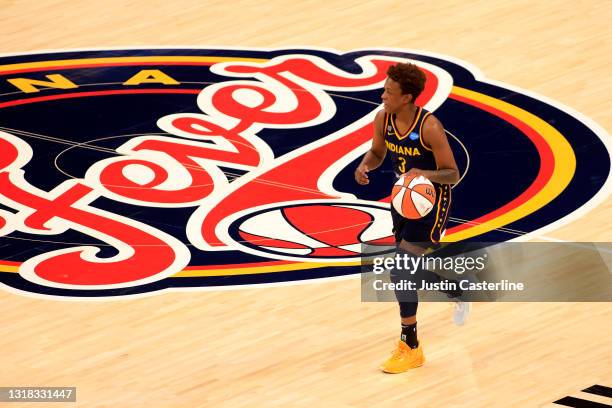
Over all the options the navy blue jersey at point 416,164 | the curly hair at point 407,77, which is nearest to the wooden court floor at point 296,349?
the navy blue jersey at point 416,164

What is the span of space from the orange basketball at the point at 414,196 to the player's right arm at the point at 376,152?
1.05ft

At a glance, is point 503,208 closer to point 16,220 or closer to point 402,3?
point 16,220

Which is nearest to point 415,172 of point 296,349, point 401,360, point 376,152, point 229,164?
point 376,152

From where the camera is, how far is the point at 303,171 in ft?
47.4

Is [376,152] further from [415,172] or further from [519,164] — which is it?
[519,164]

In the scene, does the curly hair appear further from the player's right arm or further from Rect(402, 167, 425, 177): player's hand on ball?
Rect(402, 167, 425, 177): player's hand on ball

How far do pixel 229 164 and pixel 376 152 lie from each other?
4128 mm

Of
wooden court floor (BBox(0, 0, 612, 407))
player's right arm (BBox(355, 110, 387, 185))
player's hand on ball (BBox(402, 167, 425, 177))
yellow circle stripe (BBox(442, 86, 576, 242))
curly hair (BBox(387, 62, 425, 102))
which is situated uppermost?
curly hair (BBox(387, 62, 425, 102))

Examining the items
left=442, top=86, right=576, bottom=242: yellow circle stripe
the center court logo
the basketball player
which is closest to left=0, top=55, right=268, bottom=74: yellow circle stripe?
the center court logo

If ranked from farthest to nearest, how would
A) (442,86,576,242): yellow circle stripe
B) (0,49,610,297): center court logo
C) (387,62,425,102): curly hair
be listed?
(442,86,576,242): yellow circle stripe → (0,49,610,297): center court logo → (387,62,425,102): curly hair

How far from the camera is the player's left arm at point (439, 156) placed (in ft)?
33.9

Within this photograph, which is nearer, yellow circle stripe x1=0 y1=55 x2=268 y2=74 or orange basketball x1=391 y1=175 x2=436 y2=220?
orange basketball x1=391 y1=175 x2=436 y2=220

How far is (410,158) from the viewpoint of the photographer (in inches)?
414

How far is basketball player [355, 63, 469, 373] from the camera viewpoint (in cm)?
1035
